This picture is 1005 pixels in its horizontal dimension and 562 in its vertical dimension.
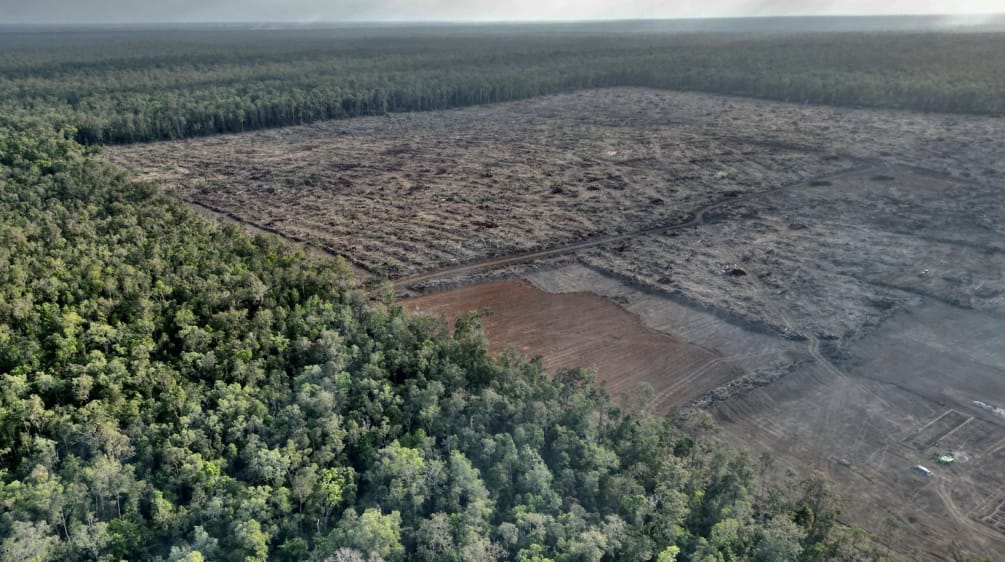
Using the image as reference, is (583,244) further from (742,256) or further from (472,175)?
(472,175)

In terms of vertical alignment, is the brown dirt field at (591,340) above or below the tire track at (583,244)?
below

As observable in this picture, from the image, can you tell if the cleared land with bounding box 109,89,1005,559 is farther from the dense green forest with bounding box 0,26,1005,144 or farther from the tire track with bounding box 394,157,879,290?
the dense green forest with bounding box 0,26,1005,144

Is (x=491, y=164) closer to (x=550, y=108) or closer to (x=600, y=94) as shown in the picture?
(x=550, y=108)

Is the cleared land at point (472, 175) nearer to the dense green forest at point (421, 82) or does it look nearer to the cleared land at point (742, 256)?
the cleared land at point (742, 256)

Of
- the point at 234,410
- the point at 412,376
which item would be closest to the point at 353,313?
the point at 412,376

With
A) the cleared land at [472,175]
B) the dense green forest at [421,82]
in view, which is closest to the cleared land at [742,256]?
the cleared land at [472,175]

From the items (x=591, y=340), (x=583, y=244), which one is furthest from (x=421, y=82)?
(x=591, y=340)

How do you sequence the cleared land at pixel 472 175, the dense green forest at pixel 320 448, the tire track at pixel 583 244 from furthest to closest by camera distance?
the cleared land at pixel 472 175 → the tire track at pixel 583 244 → the dense green forest at pixel 320 448
